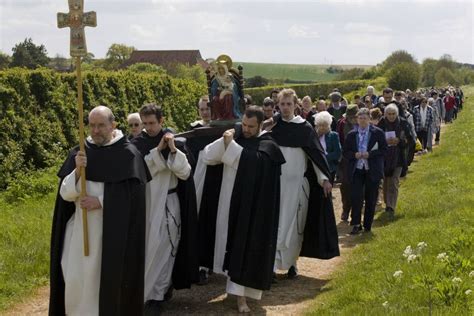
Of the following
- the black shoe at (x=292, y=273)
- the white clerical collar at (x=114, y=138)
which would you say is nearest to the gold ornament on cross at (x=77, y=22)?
the white clerical collar at (x=114, y=138)

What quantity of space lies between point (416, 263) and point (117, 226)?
340 cm

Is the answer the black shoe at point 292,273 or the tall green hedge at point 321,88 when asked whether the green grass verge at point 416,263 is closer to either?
the black shoe at point 292,273

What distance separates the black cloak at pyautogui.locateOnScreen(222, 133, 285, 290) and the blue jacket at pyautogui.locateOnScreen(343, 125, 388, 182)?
3780 mm

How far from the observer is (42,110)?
53.5ft

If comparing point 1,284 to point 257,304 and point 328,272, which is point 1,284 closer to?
point 257,304

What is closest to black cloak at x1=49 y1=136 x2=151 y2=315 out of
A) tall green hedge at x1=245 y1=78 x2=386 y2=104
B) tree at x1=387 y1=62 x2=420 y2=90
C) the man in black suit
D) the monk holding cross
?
the monk holding cross

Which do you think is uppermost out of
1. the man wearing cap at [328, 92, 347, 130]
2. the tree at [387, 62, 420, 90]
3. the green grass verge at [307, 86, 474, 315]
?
the tree at [387, 62, 420, 90]

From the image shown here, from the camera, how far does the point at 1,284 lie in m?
8.36

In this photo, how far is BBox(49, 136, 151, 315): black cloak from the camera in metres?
6.14

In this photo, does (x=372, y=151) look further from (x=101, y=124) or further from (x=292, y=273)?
(x=101, y=124)

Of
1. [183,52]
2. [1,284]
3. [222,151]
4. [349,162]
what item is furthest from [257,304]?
[183,52]

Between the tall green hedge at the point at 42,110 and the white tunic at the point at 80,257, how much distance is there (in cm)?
821

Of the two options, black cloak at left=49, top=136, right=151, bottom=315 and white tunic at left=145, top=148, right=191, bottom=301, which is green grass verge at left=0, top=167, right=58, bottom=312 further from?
black cloak at left=49, top=136, right=151, bottom=315

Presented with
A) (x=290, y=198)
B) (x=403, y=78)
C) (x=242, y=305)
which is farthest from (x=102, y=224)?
(x=403, y=78)
